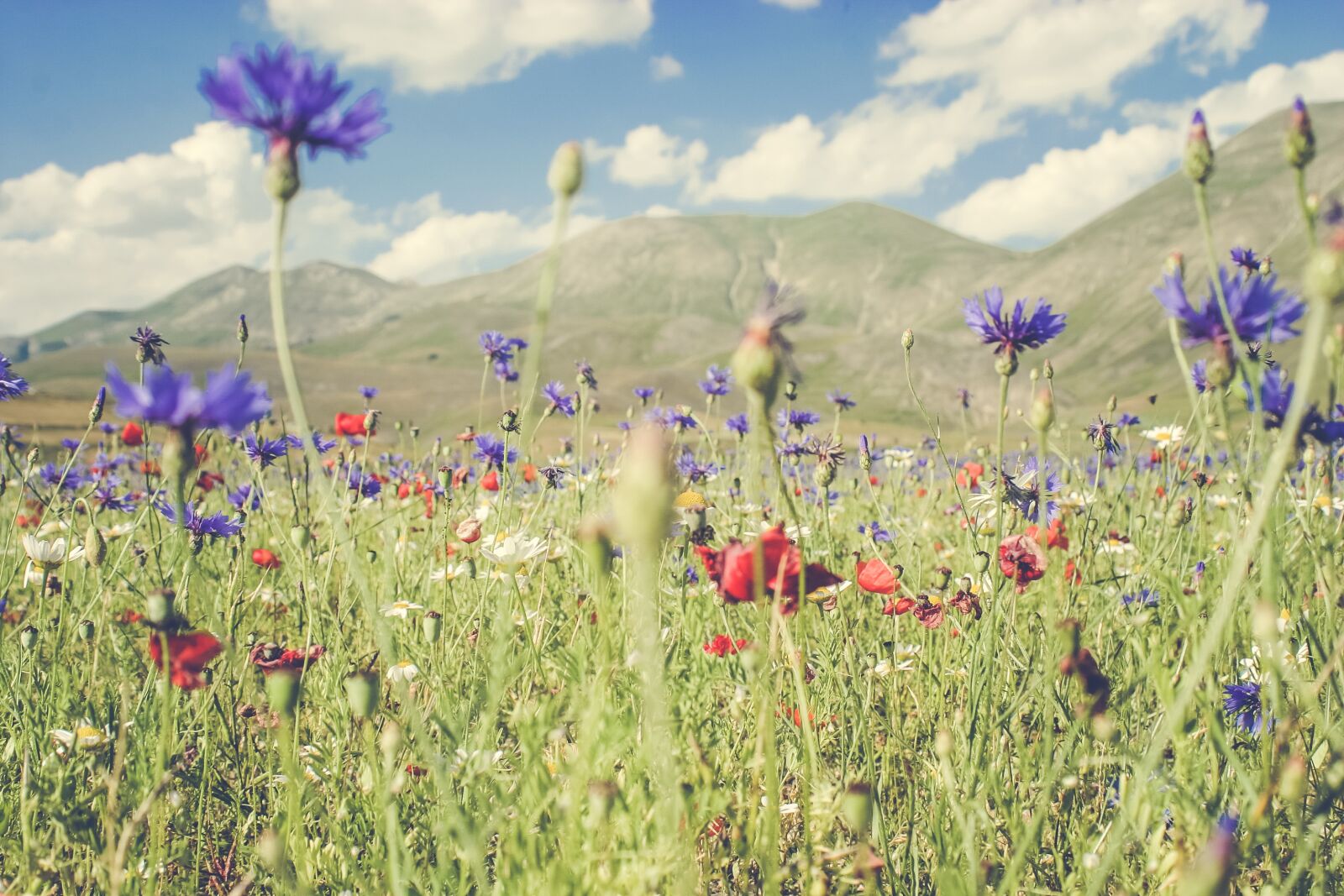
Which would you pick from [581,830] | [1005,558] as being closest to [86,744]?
[581,830]

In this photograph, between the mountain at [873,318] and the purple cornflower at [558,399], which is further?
the mountain at [873,318]

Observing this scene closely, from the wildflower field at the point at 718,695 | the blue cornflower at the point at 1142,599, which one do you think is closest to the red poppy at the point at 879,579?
the wildflower field at the point at 718,695

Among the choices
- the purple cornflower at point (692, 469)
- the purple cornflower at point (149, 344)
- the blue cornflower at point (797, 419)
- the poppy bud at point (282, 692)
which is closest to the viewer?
the poppy bud at point (282, 692)

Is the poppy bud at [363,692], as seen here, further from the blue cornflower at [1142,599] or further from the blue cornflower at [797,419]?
the blue cornflower at [797,419]

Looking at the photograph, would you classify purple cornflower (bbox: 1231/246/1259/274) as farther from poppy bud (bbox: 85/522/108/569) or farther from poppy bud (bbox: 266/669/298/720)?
poppy bud (bbox: 85/522/108/569)

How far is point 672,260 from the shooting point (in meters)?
199

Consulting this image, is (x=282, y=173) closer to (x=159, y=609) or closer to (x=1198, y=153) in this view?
(x=159, y=609)

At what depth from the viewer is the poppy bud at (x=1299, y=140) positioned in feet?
3.72

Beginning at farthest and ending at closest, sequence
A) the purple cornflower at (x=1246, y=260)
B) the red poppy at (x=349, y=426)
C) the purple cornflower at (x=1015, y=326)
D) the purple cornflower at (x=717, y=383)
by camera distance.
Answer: the purple cornflower at (x=717, y=383) → the red poppy at (x=349, y=426) → the purple cornflower at (x=1246, y=260) → the purple cornflower at (x=1015, y=326)

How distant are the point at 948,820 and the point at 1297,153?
53.0 inches

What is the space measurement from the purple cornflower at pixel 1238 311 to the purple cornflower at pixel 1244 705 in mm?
857

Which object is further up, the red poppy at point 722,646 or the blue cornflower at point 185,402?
the blue cornflower at point 185,402

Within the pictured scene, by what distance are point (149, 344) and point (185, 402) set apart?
200cm

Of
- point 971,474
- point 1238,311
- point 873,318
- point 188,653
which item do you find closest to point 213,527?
point 188,653
